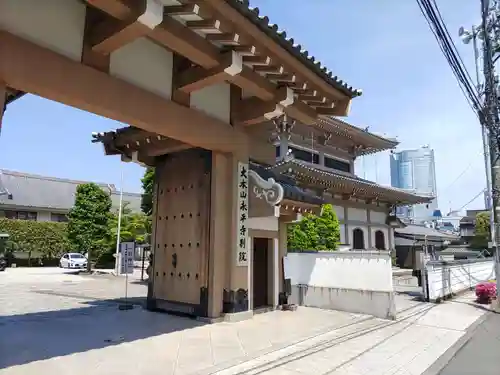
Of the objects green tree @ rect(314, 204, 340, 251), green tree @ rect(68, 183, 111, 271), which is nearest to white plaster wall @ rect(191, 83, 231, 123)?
green tree @ rect(314, 204, 340, 251)

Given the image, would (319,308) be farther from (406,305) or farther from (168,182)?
(168,182)

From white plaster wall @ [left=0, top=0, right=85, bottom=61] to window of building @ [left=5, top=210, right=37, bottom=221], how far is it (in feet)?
102

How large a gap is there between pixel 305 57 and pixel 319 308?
6406 mm

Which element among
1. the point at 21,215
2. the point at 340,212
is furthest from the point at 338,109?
the point at 21,215

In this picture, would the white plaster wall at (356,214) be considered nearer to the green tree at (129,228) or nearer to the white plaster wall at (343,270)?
the white plaster wall at (343,270)

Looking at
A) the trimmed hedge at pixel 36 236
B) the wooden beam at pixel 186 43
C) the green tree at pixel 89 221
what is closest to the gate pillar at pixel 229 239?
the wooden beam at pixel 186 43

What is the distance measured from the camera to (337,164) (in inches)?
918

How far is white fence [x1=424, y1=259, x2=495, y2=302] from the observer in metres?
12.3

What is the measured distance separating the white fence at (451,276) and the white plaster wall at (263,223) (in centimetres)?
619

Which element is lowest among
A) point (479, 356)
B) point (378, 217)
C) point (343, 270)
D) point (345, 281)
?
point (479, 356)

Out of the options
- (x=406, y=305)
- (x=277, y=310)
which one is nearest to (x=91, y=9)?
(x=277, y=310)

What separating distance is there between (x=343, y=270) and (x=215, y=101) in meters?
5.43

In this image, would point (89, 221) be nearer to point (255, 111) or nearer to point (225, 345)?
point (255, 111)

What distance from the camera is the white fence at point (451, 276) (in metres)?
12.3
